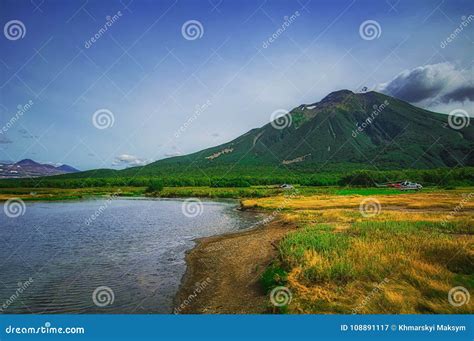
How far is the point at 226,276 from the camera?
480 inches

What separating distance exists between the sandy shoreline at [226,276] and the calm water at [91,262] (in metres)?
0.54

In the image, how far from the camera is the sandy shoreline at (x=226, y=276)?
9297mm

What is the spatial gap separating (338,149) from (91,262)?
459 feet

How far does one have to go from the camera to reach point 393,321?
7.84 m

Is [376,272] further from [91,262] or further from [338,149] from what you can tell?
[338,149]

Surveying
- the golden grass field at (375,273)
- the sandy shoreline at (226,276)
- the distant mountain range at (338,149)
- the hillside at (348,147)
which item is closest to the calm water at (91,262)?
the sandy shoreline at (226,276)

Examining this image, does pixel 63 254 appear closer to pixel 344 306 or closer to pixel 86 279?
pixel 86 279

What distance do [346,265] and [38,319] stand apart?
779cm

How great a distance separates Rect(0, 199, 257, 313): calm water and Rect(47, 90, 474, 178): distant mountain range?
8119 centimetres

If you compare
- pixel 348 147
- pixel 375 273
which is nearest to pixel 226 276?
pixel 375 273

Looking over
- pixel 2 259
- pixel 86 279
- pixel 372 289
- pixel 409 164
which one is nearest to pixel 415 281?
pixel 372 289

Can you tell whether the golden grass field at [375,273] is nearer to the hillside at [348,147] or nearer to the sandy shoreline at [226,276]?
the sandy shoreline at [226,276]

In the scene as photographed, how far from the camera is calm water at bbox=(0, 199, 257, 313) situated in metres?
9.96

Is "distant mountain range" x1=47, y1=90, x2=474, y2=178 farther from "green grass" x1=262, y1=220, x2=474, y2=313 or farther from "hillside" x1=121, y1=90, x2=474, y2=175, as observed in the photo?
"green grass" x1=262, y1=220, x2=474, y2=313
